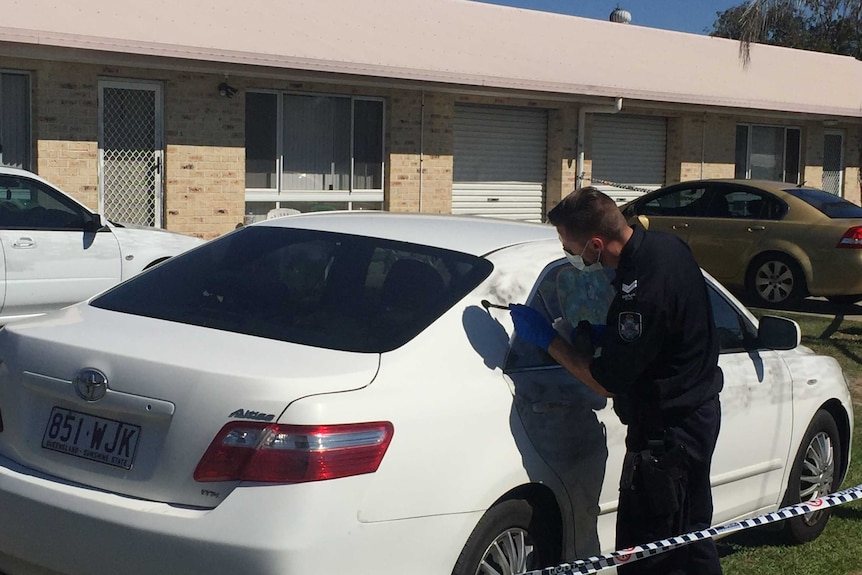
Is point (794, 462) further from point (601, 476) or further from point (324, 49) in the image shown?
point (324, 49)

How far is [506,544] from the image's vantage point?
389 centimetres

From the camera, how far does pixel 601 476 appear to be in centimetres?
426

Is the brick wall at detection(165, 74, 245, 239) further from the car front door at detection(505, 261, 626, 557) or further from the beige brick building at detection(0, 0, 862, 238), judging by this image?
the car front door at detection(505, 261, 626, 557)

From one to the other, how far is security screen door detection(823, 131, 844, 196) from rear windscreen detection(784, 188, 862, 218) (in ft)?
34.5

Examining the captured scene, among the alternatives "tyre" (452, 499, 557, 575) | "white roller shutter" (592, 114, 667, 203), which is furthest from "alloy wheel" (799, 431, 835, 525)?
"white roller shutter" (592, 114, 667, 203)

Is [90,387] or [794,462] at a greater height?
[90,387]

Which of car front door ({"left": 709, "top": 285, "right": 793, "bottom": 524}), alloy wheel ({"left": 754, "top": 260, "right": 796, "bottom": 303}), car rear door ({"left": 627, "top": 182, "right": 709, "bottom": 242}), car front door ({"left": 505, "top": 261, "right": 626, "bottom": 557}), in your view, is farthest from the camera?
car rear door ({"left": 627, "top": 182, "right": 709, "bottom": 242})

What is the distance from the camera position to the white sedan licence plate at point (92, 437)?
11.6ft

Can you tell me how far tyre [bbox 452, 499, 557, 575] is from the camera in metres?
3.70

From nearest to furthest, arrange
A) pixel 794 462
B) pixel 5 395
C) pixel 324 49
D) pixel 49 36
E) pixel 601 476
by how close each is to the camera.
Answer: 1. pixel 5 395
2. pixel 601 476
3. pixel 794 462
4. pixel 49 36
5. pixel 324 49

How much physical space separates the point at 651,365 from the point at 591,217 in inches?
21.6

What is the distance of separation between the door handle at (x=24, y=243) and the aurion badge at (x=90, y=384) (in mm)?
6763

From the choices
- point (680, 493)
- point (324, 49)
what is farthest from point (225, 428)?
point (324, 49)

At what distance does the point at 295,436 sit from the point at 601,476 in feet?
4.61
